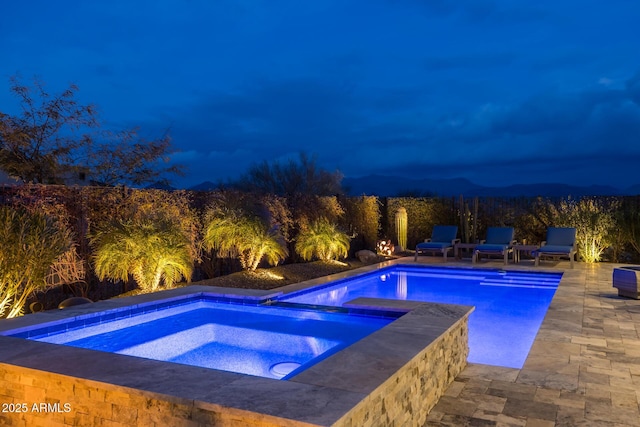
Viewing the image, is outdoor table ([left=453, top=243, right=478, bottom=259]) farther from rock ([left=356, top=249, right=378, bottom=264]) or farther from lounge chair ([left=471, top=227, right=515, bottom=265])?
rock ([left=356, top=249, right=378, bottom=264])

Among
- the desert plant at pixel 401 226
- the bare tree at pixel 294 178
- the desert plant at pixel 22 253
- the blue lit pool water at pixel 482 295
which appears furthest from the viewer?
the bare tree at pixel 294 178

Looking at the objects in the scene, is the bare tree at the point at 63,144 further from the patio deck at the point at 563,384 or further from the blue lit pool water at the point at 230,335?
the patio deck at the point at 563,384

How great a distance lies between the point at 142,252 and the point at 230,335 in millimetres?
2326

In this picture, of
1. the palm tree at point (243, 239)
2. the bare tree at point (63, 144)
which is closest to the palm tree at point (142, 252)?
the palm tree at point (243, 239)

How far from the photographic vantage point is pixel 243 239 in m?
9.38

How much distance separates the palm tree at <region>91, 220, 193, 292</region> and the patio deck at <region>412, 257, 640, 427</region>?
186 inches

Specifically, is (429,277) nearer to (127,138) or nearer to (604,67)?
(127,138)

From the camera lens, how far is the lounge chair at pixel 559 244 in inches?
474

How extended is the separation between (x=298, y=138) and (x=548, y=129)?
2874 centimetres

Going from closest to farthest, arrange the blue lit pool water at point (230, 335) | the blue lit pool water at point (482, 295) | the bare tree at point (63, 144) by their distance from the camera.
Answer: the blue lit pool water at point (230, 335), the blue lit pool water at point (482, 295), the bare tree at point (63, 144)

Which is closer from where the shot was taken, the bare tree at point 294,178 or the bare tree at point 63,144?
the bare tree at point 63,144

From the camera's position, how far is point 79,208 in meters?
7.42

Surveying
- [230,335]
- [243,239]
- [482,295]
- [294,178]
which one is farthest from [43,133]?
[294,178]

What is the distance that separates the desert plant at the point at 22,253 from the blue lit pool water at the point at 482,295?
3.51m
